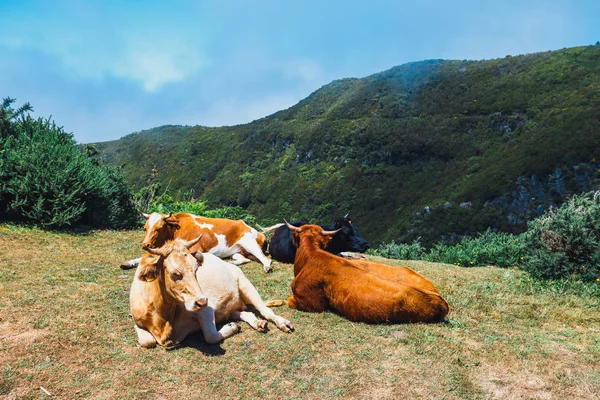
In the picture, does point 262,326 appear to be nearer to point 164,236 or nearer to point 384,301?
point 384,301

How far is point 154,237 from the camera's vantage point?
769 cm

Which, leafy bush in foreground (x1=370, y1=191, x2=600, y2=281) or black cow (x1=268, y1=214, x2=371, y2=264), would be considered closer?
leafy bush in foreground (x1=370, y1=191, x2=600, y2=281)

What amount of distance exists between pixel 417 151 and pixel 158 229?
65932 mm

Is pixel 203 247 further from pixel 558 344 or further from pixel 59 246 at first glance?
pixel 558 344

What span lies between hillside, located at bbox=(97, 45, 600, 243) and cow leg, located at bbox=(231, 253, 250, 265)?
17.2 m

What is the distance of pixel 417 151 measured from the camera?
69.7 metres

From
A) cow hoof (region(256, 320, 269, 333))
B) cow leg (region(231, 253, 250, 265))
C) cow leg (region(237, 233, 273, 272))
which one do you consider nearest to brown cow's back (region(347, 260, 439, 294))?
cow hoof (region(256, 320, 269, 333))

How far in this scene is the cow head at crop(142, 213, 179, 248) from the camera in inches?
300

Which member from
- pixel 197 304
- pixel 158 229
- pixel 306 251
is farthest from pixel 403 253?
pixel 197 304

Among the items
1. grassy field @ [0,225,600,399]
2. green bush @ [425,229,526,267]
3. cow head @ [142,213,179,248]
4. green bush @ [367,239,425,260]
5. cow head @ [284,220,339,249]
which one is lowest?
green bush @ [367,239,425,260]

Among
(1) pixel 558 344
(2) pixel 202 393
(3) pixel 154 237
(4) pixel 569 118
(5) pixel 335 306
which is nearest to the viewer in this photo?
(2) pixel 202 393

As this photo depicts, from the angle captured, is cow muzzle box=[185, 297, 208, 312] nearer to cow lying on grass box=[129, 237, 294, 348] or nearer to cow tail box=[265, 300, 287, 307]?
cow lying on grass box=[129, 237, 294, 348]

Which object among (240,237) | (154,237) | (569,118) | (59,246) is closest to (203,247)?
(240,237)

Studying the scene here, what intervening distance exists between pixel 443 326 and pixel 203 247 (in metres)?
5.30
